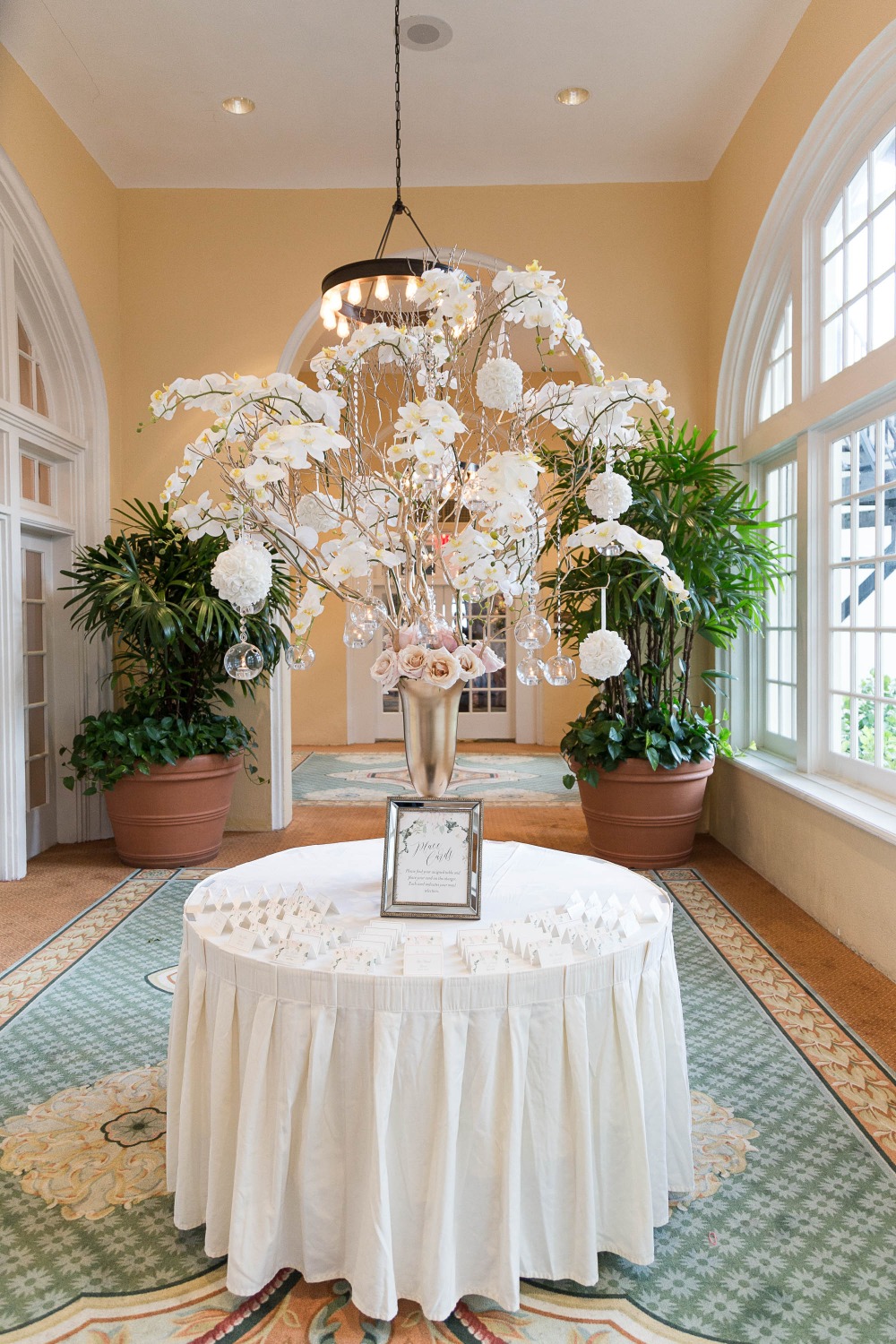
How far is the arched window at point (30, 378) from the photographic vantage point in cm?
486

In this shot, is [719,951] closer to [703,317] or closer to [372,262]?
[372,262]

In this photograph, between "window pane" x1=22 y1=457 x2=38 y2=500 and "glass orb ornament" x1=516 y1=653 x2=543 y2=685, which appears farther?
"window pane" x1=22 y1=457 x2=38 y2=500

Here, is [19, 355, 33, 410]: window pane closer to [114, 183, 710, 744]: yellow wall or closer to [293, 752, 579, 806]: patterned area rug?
[114, 183, 710, 744]: yellow wall

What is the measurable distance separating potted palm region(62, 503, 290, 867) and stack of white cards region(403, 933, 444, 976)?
2.93 metres

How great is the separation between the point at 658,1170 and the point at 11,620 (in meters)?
3.94

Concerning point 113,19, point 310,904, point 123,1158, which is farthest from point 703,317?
point 123,1158

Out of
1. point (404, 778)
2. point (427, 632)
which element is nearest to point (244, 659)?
point (427, 632)

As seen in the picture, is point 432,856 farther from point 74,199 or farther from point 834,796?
point 74,199

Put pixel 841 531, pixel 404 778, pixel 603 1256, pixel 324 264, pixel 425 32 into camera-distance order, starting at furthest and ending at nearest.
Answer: pixel 404 778 → pixel 324 264 → pixel 425 32 → pixel 841 531 → pixel 603 1256

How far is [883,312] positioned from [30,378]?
426cm

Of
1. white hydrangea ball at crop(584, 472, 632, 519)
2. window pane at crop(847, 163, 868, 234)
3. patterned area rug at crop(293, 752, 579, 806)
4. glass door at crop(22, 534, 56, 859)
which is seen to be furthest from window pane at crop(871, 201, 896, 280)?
glass door at crop(22, 534, 56, 859)

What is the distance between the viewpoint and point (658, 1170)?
176cm

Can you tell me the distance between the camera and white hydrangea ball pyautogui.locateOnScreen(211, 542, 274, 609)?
5.17 ft

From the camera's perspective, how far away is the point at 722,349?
197 inches
